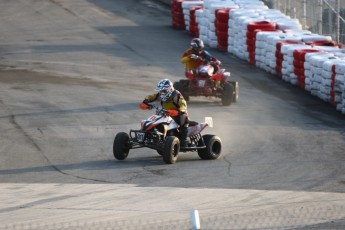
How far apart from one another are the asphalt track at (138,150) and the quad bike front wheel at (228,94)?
0.21 m

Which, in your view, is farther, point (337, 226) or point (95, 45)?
point (95, 45)

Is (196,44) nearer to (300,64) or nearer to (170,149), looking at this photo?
(300,64)

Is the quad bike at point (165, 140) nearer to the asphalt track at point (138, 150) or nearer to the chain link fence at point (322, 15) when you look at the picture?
the asphalt track at point (138, 150)

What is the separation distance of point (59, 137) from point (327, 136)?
5.48 meters

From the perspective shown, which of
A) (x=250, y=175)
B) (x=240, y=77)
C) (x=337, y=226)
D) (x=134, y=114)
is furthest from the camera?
(x=240, y=77)

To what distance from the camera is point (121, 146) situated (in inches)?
716

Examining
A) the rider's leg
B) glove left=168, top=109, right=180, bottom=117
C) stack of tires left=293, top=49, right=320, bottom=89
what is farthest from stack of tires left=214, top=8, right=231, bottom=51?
glove left=168, top=109, right=180, bottom=117

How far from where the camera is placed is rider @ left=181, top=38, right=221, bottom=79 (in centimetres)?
2456

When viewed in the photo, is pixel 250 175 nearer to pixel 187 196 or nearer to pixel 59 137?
pixel 187 196

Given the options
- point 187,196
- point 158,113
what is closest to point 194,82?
point 158,113

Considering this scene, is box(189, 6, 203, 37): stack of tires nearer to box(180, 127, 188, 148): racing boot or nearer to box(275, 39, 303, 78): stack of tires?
box(275, 39, 303, 78): stack of tires

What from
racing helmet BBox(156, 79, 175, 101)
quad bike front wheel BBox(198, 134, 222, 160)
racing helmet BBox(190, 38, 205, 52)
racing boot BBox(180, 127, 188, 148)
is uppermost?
racing helmet BBox(156, 79, 175, 101)

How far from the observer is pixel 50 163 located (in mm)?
18234

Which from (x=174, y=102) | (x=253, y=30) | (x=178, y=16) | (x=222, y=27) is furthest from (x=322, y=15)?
(x=174, y=102)
